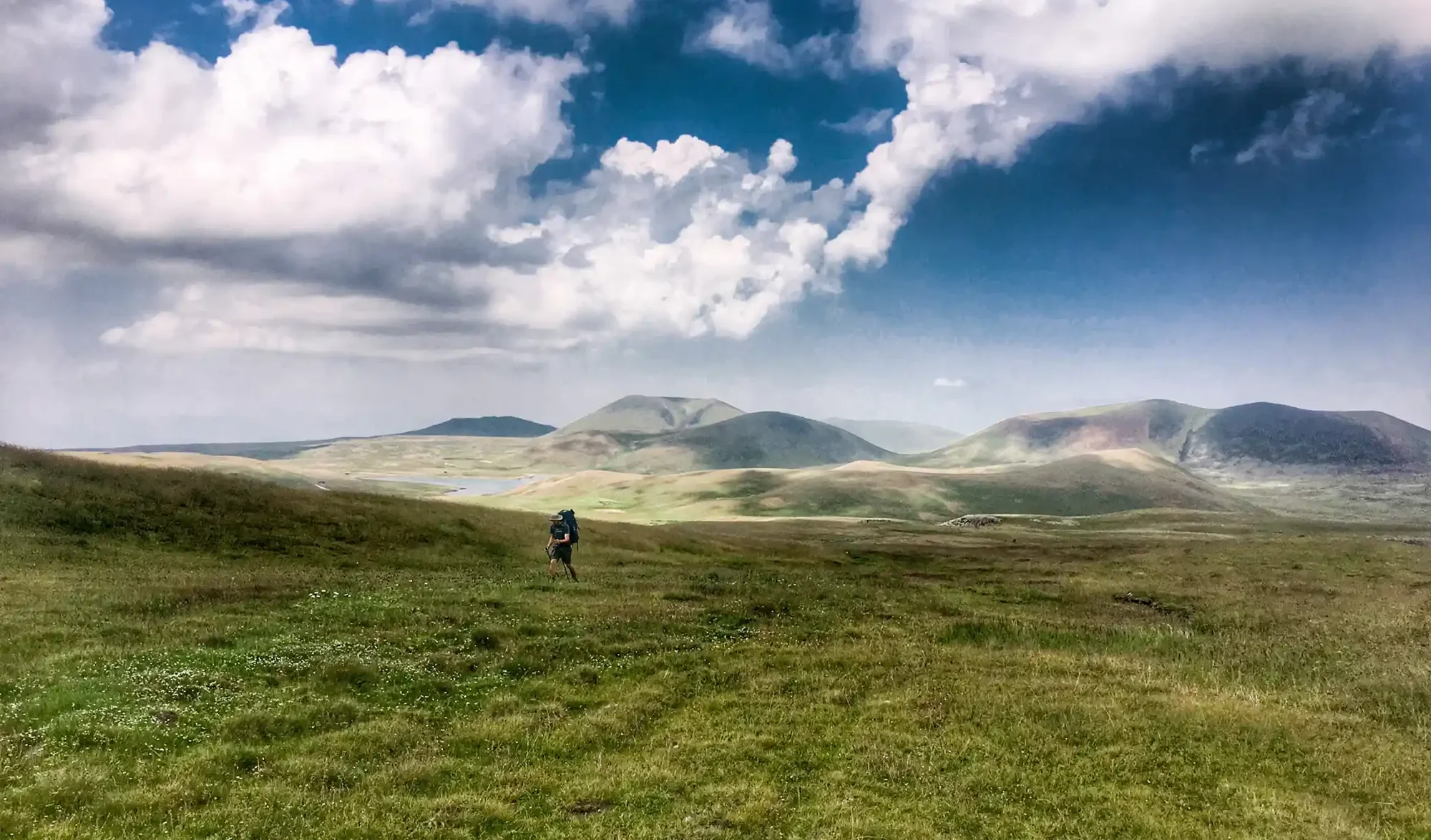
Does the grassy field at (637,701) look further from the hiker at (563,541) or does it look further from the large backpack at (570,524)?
the large backpack at (570,524)

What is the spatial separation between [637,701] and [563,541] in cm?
2302

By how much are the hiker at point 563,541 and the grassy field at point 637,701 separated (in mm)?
2410

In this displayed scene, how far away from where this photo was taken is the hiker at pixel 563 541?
4416 centimetres

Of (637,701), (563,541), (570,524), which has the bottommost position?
(637,701)

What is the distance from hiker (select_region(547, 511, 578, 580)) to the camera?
44.2 metres

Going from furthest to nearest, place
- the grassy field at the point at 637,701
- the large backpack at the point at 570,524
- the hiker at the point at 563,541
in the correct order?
1. the large backpack at the point at 570,524
2. the hiker at the point at 563,541
3. the grassy field at the point at 637,701

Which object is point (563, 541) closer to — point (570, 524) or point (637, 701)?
point (570, 524)

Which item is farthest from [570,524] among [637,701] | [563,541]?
[637,701]

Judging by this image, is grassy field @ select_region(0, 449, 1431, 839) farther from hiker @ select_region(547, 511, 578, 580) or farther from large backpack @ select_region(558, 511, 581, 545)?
large backpack @ select_region(558, 511, 581, 545)

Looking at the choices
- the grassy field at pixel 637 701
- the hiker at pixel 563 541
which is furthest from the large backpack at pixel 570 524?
the grassy field at pixel 637 701

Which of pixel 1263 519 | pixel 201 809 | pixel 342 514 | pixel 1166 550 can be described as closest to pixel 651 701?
pixel 201 809

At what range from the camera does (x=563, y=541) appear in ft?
146

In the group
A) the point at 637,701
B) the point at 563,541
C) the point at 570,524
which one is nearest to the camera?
the point at 637,701

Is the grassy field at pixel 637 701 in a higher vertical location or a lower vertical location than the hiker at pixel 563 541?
lower
